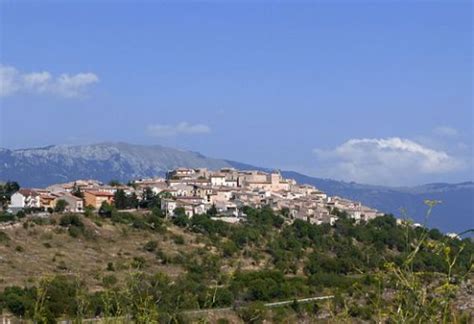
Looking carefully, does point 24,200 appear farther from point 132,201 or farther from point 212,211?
point 212,211

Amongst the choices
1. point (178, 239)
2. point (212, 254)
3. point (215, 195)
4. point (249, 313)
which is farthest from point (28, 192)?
point (249, 313)

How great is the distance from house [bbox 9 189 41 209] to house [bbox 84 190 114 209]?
305 centimetres

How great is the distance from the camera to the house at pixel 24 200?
47.9 metres

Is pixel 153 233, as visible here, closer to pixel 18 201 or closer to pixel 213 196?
→ pixel 18 201

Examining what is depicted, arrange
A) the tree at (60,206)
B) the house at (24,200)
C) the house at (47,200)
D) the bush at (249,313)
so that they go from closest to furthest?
the bush at (249,313)
the tree at (60,206)
the house at (24,200)
the house at (47,200)

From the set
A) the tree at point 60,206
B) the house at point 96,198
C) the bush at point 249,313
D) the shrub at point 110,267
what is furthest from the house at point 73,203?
the bush at point 249,313

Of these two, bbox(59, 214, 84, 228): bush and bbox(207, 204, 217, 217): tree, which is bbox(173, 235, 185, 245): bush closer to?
bbox(59, 214, 84, 228): bush

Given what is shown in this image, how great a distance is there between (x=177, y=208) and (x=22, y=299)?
25.2 m

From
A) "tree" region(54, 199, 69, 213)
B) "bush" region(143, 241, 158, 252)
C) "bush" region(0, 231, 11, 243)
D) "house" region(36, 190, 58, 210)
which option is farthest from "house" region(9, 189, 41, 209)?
"bush" region(0, 231, 11, 243)

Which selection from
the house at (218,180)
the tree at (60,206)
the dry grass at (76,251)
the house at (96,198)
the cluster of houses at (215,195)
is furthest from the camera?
the house at (218,180)

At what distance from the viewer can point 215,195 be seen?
2317 inches

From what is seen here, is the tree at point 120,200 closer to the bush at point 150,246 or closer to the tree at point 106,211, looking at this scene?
the tree at point 106,211

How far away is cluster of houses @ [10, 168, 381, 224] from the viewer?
161ft

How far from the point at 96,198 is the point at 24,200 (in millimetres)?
4535
